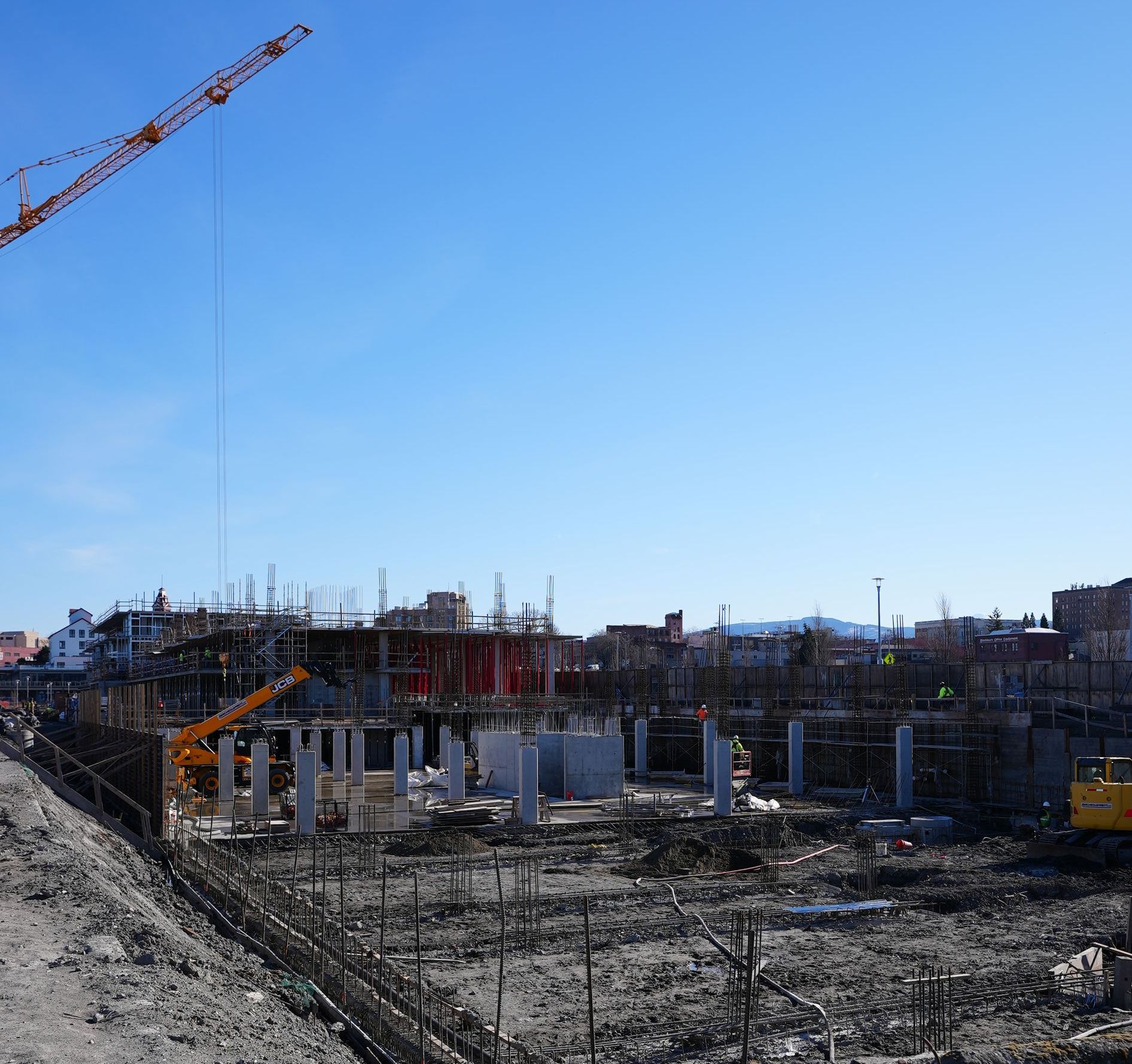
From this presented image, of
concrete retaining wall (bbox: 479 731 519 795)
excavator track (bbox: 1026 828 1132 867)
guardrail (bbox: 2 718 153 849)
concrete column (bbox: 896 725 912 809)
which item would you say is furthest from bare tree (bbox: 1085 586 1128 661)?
guardrail (bbox: 2 718 153 849)

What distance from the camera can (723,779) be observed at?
26.1m

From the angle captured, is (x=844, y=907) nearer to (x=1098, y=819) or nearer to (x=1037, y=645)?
(x=1098, y=819)

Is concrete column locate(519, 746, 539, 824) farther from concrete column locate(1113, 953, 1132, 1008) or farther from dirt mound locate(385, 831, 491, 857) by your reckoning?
concrete column locate(1113, 953, 1132, 1008)

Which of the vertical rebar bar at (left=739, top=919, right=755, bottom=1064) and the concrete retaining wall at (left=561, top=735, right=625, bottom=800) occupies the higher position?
the vertical rebar bar at (left=739, top=919, right=755, bottom=1064)

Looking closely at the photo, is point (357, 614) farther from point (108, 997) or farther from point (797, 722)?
point (108, 997)

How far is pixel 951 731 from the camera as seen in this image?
29.6 m

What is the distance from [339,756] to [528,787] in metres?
9.68

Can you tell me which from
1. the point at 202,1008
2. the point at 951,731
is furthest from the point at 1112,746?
the point at 202,1008

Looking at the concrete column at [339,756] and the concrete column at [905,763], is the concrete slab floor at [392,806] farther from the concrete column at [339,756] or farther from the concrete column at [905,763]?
the concrete column at [905,763]

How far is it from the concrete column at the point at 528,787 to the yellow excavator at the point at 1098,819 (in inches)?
417

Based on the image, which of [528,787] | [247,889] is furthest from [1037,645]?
[247,889]

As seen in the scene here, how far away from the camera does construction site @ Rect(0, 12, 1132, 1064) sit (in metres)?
10.0

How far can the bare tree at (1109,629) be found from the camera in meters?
63.1

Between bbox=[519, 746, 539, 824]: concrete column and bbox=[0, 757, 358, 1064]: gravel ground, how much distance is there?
33.3 ft
